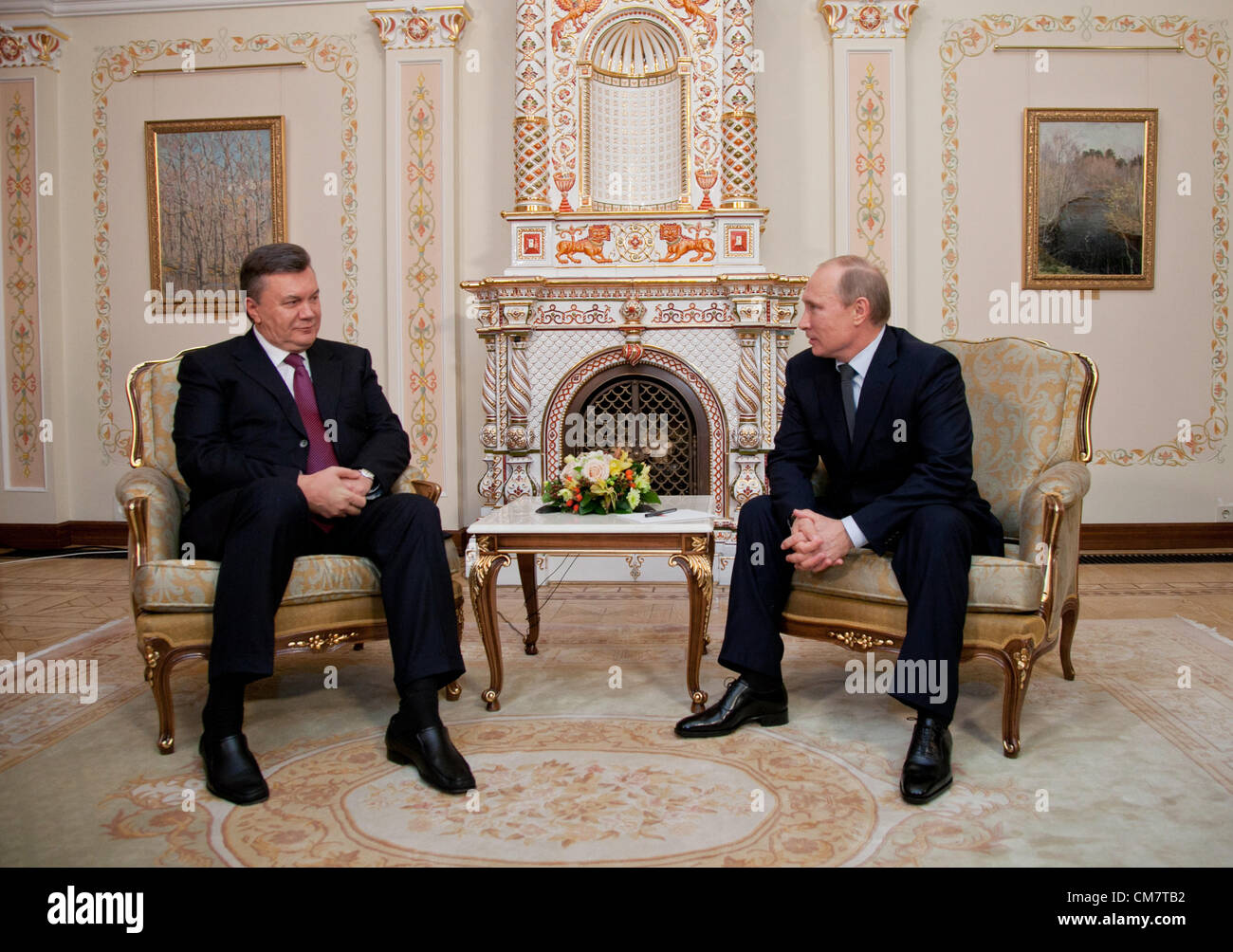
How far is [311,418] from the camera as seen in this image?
306cm

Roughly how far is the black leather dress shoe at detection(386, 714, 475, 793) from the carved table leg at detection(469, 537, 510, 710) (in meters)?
0.51

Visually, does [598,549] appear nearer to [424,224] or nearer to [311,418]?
[311,418]

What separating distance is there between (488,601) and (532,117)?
3.43 meters

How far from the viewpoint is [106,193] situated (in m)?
6.43

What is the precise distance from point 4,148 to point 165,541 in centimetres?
507

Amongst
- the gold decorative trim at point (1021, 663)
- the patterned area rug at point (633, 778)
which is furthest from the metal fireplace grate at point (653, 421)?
the gold decorative trim at point (1021, 663)

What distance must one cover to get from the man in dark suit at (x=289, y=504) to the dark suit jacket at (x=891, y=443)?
1.10 m

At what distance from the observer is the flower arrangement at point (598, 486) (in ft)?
10.7

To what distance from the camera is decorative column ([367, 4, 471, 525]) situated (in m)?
6.06

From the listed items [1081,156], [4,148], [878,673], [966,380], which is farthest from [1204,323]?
[4,148]

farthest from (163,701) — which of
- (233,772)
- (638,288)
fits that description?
(638,288)

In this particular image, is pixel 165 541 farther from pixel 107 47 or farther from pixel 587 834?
pixel 107 47

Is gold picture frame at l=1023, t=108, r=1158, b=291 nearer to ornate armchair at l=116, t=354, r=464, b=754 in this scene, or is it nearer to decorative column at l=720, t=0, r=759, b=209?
decorative column at l=720, t=0, r=759, b=209

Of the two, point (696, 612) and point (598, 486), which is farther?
point (598, 486)
